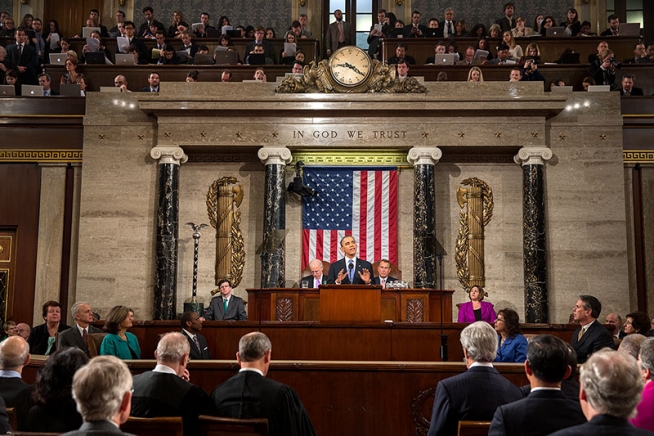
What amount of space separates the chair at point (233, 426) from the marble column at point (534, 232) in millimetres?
8877

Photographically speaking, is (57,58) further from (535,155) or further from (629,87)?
(629,87)

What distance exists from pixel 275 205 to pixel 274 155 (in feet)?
2.70

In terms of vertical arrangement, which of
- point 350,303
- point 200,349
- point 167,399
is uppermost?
point 350,303

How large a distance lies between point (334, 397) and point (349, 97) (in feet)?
24.6

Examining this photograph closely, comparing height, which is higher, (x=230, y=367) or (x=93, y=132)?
(x=93, y=132)

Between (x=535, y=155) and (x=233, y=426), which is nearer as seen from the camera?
(x=233, y=426)

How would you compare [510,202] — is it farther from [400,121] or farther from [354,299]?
[354,299]

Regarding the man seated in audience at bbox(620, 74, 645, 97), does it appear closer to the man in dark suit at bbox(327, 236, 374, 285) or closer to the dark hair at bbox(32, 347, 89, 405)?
the man in dark suit at bbox(327, 236, 374, 285)

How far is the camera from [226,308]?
37.1ft

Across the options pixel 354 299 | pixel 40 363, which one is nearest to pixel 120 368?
pixel 40 363

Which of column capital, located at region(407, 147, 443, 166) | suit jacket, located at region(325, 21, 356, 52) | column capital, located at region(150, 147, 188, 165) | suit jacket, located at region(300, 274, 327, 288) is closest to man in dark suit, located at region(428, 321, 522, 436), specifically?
suit jacket, located at region(300, 274, 327, 288)

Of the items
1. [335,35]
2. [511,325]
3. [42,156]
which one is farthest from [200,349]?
[335,35]

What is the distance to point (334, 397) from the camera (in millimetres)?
6477

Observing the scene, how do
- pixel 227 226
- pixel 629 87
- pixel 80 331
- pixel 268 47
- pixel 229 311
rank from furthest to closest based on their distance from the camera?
1. pixel 268 47
2. pixel 629 87
3. pixel 227 226
4. pixel 229 311
5. pixel 80 331
